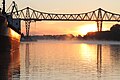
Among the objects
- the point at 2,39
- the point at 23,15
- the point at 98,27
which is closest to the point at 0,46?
the point at 2,39

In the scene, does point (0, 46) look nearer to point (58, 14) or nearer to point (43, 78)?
point (43, 78)

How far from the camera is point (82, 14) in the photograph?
179375 millimetres

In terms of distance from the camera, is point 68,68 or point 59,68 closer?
point 59,68

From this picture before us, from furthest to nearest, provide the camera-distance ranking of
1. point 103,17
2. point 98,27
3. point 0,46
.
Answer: point 103,17 → point 98,27 → point 0,46

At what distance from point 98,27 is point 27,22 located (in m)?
36.0

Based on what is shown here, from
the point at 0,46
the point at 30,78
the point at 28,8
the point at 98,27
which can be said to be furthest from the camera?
the point at 28,8

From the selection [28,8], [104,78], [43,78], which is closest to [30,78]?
[43,78]

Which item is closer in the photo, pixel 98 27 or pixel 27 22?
pixel 98 27

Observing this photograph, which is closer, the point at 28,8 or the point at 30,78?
the point at 30,78

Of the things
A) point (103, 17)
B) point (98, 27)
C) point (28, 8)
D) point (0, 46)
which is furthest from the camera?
point (28, 8)

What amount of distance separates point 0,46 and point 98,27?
12531 centimetres

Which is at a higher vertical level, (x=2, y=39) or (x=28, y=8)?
(x=28, y=8)

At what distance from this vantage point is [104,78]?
22031mm

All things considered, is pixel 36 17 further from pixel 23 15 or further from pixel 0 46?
pixel 0 46
